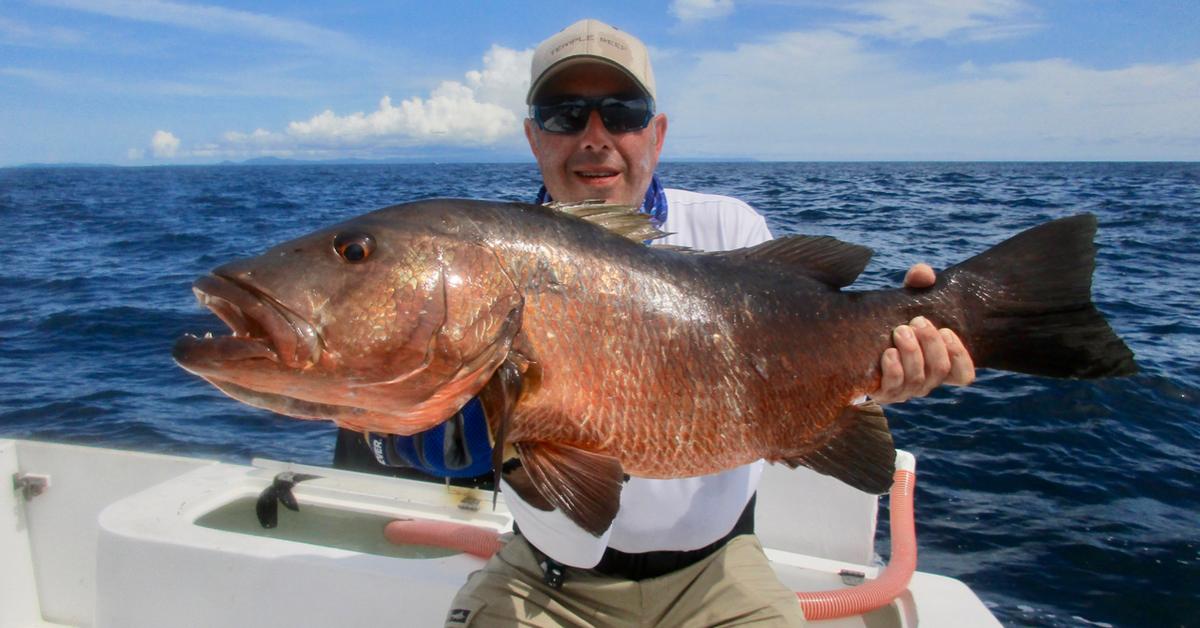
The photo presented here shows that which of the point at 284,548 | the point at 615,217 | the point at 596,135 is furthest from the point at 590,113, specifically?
the point at 284,548

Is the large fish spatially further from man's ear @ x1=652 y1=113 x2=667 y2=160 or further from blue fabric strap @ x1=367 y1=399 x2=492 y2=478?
man's ear @ x1=652 y1=113 x2=667 y2=160

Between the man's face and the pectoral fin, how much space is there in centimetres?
158

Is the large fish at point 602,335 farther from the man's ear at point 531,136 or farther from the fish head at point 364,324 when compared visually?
the man's ear at point 531,136

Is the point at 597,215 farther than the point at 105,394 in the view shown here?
No

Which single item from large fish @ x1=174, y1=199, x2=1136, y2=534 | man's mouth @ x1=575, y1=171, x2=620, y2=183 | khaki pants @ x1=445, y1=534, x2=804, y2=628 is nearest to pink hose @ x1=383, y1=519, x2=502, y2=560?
khaki pants @ x1=445, y1=534, x2=804, y2=628

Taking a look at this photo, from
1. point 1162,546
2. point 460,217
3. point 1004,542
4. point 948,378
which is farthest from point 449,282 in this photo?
point 1162,546

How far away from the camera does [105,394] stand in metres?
9.80

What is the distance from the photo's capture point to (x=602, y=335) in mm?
2227

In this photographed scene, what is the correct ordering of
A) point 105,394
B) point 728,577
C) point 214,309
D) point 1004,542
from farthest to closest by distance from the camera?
point 105,394, point 1004,542, point 728,577, point 214,309

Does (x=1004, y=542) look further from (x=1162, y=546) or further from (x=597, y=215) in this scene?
(x=597, y=215)

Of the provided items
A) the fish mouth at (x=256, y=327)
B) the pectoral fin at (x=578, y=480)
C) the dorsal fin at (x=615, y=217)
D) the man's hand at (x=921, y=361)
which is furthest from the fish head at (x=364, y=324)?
the man's hand at (x=921, y=361)

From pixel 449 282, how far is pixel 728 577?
1846 mm

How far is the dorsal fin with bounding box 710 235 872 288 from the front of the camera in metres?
2.64

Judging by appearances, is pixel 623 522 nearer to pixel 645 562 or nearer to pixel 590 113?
pixel 645 562
